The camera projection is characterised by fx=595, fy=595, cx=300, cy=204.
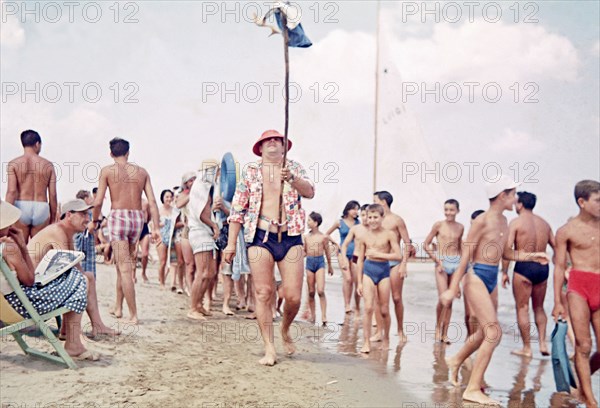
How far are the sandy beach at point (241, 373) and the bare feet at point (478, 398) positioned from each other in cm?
10

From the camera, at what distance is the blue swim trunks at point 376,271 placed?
7.04m

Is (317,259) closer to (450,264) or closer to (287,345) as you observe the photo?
(450,264)

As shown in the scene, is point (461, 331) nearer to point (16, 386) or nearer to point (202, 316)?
point (202, 316)

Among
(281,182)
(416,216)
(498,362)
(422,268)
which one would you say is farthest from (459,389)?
(422,268)

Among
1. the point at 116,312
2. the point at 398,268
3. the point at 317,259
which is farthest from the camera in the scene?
the point at 317,259

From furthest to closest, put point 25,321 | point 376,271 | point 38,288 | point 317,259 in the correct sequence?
point 317,259, point 376,271, point 38,288, point 25,321

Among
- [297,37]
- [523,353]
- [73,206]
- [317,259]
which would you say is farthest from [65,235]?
[523,353]

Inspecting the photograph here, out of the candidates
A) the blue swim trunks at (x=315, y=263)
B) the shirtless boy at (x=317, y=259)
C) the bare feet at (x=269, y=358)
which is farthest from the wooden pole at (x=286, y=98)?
the blue swim trunks at (x=315, y=263)

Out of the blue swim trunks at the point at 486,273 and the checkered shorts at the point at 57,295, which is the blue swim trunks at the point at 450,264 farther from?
the checkered shorts at the point at 57,295

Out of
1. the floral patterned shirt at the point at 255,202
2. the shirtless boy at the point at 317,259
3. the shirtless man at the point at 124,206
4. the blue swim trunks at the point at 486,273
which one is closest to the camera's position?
the blue swim trunks at the point at 486,273

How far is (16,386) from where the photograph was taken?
168 inches

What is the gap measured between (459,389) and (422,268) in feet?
81.1

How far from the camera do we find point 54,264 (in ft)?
16.6

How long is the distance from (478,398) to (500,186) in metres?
1.79
